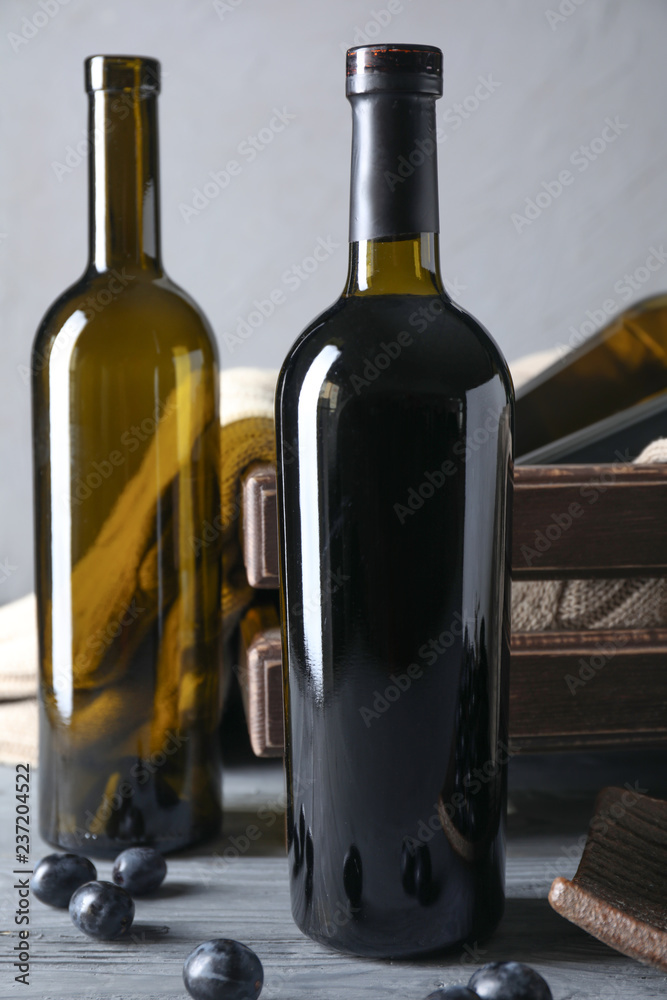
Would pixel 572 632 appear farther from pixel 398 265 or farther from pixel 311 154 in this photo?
pixel 311 154

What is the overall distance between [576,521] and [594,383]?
18cm

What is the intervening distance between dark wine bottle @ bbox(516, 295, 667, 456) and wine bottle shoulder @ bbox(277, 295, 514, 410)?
0.28m

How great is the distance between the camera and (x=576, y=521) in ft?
1.79

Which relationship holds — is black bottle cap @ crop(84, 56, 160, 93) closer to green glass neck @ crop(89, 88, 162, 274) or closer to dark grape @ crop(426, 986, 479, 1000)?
green glass neck @ crop(89, 88, 162, 274)

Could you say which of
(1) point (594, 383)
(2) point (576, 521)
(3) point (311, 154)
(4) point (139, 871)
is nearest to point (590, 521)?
(2) point (576, 521)

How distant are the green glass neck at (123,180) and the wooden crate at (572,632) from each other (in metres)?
0.14

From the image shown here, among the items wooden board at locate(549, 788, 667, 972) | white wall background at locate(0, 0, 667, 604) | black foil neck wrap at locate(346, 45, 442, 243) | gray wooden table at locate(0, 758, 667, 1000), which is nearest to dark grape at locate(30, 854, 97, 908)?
gray wooden table at locate(0, 758, 667, 1000)

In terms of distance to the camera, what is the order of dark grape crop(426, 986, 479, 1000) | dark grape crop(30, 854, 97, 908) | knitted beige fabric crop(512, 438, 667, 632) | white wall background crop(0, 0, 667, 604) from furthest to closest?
white wall background crop(0, 0, 667, 604) < knitted beige fabric crop(512, 438, 667, 632) < dark grape crop(30, 854, 97, 908) < dark grape crop(426, 986, 479, 1000)

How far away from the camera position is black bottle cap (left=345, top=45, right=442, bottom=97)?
1.27 feet

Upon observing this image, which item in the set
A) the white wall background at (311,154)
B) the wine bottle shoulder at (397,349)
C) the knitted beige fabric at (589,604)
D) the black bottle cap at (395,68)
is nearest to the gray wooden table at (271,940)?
the knitted beige fabric at (589,604)

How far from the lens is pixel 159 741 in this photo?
536 millimetres

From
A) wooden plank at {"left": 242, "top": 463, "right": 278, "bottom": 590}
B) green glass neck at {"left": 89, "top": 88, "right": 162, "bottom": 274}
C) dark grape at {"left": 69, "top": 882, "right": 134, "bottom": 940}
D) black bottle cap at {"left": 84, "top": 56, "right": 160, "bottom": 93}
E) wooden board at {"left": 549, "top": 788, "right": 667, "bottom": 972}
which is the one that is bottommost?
dark grape at {"left": 69, "top": 882, "right": 134, "bottom": 940}

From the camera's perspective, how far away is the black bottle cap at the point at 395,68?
0.39 m

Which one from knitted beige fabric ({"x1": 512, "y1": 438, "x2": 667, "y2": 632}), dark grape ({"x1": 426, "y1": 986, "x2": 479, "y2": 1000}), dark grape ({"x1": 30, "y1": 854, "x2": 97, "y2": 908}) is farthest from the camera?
knitted beige fabric ({"x1": 512, "y1": 438, "x2": 667, "y2": 632})
